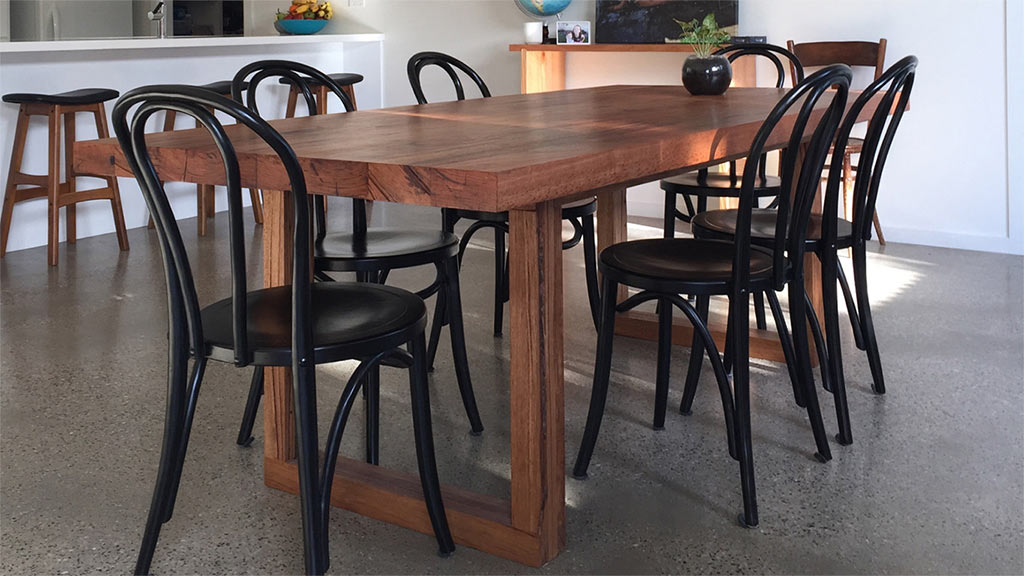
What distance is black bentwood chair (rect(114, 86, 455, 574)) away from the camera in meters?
1.59

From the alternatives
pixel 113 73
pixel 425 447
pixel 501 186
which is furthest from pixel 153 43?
pixel 501 186

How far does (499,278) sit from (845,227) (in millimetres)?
1054

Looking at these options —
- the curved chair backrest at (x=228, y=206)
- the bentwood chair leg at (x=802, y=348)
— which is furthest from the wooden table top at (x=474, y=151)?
the bentwood chair leg at (x=802, y=348)

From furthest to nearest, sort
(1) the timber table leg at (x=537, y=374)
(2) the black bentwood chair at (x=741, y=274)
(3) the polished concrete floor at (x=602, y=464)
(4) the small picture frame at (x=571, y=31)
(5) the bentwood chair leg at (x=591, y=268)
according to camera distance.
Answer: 1. (4) the small picture frame at (x=571, y=31)
2. (5) the bentwood chair leg at (x=591, y=268)
3. (2) the black bentwood chair at (x=741, y=274)
4. (3) the polished concrete floor at (x=602, y=464)
5. (1) the timber table leg at (x=537, y=374)

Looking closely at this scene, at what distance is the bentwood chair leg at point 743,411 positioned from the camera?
2035 millimetres

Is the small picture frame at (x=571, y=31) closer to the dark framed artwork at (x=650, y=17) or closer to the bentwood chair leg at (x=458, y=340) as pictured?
the dark framed artwork at (x=650, y=17)

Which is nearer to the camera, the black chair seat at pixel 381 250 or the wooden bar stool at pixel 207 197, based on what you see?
the black chair seat at pixel 381 250

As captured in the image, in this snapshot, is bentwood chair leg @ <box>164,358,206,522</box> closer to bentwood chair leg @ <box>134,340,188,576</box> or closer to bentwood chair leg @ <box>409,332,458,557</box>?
bentwood chair leg @ <box>134,340,188,576</box>

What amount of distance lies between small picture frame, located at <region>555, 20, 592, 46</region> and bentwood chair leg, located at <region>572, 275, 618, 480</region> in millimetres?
3564

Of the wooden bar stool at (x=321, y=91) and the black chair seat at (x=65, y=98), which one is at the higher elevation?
the wooden bar stool at (x=321, y=91)

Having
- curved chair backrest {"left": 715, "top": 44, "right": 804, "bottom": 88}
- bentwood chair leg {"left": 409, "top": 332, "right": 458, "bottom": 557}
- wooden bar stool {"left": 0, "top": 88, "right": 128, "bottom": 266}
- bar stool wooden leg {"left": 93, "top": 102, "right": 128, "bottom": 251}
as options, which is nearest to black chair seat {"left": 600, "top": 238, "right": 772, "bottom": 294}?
bentwood chair leg {"left": 409, "top": 332, "right": 458, "bottom": 557}

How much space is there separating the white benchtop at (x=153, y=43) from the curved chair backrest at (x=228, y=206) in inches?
122

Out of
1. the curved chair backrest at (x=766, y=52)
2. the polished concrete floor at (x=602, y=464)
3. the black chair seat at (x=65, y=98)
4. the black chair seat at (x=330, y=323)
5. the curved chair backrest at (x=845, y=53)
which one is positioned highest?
the curved chair backrest at (x=845, y=53)

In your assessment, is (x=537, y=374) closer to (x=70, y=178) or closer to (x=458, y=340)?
(x=458, y=340)
